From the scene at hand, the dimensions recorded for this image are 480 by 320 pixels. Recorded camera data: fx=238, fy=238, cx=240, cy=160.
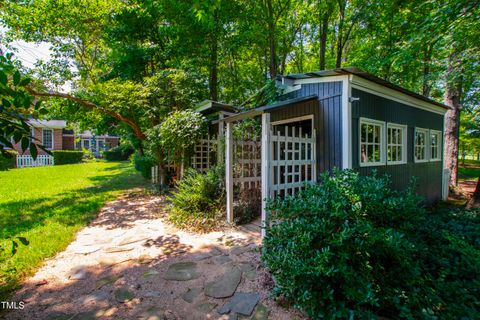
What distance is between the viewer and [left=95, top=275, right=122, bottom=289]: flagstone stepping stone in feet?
9.34

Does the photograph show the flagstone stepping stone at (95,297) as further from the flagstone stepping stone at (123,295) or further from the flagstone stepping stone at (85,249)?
the flagstone stepping stone at (85,249)

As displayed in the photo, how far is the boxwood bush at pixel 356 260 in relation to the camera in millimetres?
2084

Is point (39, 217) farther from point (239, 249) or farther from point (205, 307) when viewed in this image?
point (205, 307)

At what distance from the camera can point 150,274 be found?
122 inches

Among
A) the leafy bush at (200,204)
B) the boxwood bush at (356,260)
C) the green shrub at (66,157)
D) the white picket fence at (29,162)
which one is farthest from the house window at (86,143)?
the boxwood bush at (356,260)

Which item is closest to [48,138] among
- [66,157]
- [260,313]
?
[66,157]

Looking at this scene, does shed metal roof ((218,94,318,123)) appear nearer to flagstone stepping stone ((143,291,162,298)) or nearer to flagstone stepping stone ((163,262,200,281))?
flagstone stepping stone ((163,262,200,281))

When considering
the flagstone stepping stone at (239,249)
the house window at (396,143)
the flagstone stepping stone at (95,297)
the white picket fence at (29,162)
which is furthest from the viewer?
the white picket fence at (29,162)

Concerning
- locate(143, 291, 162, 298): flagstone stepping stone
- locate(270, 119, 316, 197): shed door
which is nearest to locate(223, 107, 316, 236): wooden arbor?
locate(270, 119, 316, 197): shed door

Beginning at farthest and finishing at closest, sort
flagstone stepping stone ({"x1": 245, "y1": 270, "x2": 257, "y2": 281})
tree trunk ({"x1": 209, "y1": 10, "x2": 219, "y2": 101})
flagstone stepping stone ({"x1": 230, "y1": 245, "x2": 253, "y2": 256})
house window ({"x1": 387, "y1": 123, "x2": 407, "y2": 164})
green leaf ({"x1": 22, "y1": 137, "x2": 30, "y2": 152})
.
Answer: tree trunk ({"x1": 209, "y1": 10, "x2": 219, "y2": 101}), house window ({"x1": 387, "y1": 123, "x2": 407, "y2": 164}), flagstone stepping stone ({"x1": 230, "y1": 245, "x2": 253, "y2": 256}), flagstone stepping stone ({"x1": 245, "y1": 270, "x2": 257, "y2": 281}), green leaf ({"x1": 22, "y1": 137, "x2": 30, "y2": 152})

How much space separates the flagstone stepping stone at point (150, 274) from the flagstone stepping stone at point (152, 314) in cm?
64

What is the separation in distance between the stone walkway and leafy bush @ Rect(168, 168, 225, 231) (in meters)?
0.38

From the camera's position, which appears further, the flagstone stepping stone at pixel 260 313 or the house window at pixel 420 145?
the house window at pixel 420 145

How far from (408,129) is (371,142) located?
181 cm
